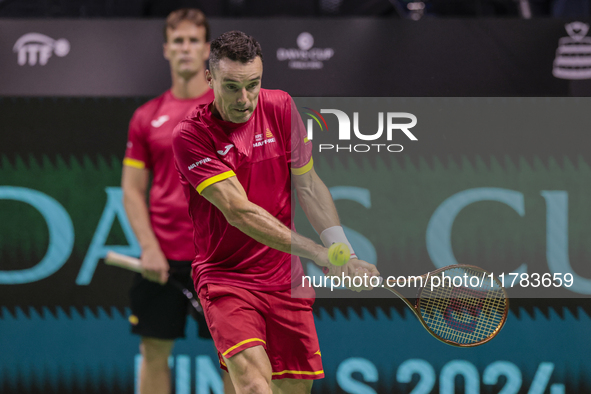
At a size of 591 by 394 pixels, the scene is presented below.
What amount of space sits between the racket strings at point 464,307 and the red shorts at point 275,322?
1.99 ft

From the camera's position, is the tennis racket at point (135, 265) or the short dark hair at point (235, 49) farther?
the tennis racket at point (135, 265)

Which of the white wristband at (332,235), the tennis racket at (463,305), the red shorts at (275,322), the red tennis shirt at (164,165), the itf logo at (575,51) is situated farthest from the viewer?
the itf logo at (575,51)

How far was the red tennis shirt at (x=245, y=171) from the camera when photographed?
2543 millimetres

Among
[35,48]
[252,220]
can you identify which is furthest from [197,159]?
[35,48]

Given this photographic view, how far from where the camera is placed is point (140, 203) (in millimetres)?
3543

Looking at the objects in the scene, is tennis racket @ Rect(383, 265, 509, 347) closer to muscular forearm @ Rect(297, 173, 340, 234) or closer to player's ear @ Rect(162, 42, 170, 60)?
muscular forearm @ Rect(297, 173, 340, 234)

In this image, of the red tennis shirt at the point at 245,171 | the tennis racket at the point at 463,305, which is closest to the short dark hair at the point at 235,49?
the red tennis shirt at the point at 245,171

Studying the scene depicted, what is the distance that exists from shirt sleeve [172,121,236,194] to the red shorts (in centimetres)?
44

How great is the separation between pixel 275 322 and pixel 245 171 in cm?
A: 63

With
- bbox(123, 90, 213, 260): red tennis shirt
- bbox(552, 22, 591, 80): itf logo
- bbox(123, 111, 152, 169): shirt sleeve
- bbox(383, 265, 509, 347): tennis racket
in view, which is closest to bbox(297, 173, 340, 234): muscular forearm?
bbox(383, 265, 509, 347): tennis racket

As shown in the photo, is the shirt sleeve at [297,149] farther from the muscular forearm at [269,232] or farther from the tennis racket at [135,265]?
the tennis racket at [135,265]

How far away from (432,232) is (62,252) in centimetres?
219

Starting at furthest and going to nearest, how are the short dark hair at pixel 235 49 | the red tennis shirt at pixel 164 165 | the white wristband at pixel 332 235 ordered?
the red tennis shirt at pixel 164 165, the white wristband at pixel 332 235, the short dark hair at pixel 235 49

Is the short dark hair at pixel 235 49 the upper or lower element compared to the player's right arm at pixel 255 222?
upper
